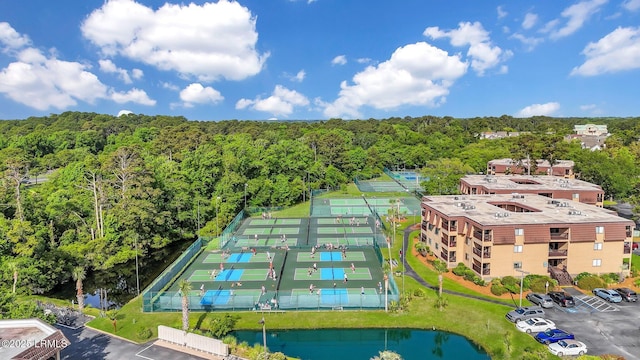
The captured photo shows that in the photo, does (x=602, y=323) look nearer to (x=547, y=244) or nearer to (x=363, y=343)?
(x=547, y=244)

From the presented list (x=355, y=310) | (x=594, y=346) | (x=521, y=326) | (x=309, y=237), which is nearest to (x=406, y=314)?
(x=355, y=310)

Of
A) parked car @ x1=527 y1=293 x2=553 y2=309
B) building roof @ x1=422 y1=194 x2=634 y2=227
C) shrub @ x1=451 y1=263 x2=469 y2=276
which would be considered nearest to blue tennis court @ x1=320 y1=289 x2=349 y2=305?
shrub @ x1=451 y1=263 x2=469 y2=276

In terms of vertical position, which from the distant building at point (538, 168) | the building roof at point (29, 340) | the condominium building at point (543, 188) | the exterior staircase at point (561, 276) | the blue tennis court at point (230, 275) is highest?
the distant building at point (538, 168)

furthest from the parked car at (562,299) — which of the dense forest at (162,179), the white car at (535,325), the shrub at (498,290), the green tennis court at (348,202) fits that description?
the green tennis court at (348,202)

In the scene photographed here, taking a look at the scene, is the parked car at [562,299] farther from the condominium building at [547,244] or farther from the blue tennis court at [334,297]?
the blue tennis court at [334,297]

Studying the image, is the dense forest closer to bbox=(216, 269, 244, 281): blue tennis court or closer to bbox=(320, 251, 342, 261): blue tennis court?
bbox=(216, 269, 244, 281): blue tennis court
